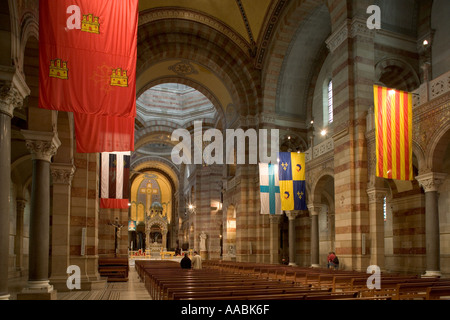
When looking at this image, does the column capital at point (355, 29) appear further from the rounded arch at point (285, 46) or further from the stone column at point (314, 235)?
the stone column at point (314, 235)

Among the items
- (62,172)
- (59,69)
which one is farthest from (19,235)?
(59,69)

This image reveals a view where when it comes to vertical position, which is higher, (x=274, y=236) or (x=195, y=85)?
(x=195, y=85)

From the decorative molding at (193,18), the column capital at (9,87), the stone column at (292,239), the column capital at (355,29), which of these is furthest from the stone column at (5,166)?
the decorative molding at (193,18)

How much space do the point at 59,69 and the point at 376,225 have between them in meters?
12.6

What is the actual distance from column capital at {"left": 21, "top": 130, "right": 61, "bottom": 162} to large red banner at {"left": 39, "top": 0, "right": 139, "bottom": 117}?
273 centimetres

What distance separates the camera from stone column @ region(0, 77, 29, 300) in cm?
729

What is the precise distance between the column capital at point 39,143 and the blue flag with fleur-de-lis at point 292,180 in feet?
40.6

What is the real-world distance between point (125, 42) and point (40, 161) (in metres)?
4.03

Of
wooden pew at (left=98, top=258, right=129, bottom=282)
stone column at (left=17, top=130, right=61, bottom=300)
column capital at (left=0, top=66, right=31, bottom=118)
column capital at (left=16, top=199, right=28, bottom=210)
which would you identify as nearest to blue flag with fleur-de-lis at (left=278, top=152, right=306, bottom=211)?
wooden pew at (left=98, top=258, right=129, bottom=282)

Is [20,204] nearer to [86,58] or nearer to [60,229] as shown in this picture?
[60,229]

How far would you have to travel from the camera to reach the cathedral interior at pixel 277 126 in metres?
10.4

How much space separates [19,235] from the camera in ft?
74.5

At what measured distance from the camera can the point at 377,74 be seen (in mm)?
18406
